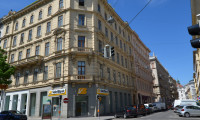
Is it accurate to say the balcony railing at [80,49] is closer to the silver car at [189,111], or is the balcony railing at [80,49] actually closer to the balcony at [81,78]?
the balcony at [81,78]

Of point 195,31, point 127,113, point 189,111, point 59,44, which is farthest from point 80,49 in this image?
point 195,31

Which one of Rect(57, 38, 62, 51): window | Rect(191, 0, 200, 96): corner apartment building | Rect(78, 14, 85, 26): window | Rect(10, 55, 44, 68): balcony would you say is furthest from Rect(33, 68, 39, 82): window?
Rect(191, 0, 200, 96): corner apartment building

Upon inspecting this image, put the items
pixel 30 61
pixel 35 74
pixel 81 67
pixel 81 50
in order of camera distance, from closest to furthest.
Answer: pixel 81 67 → pixel 81 50 → pixel 30 61 → pixel 35 74

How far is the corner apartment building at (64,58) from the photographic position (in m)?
22.3

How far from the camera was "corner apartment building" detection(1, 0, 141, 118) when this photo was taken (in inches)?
877

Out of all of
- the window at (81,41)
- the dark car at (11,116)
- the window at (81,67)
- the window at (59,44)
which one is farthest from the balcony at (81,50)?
the dark car at (11,116)

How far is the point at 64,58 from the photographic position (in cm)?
2328

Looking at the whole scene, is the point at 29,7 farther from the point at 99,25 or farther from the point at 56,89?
the point at 56,89

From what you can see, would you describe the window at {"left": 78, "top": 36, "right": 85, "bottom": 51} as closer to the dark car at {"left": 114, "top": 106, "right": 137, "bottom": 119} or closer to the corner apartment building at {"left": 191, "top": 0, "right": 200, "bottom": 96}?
the dark car at {"left": 114, "top": 106, "right": 137, "bottom": 119}

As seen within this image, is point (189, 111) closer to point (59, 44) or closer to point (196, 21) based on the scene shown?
point (196, 21)

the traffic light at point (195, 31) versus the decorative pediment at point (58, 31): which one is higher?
the decorative pediment at point (58, 31)

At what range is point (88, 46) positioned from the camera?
24203 millimetres

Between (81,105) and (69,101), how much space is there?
1910mm

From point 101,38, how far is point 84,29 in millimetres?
3700
